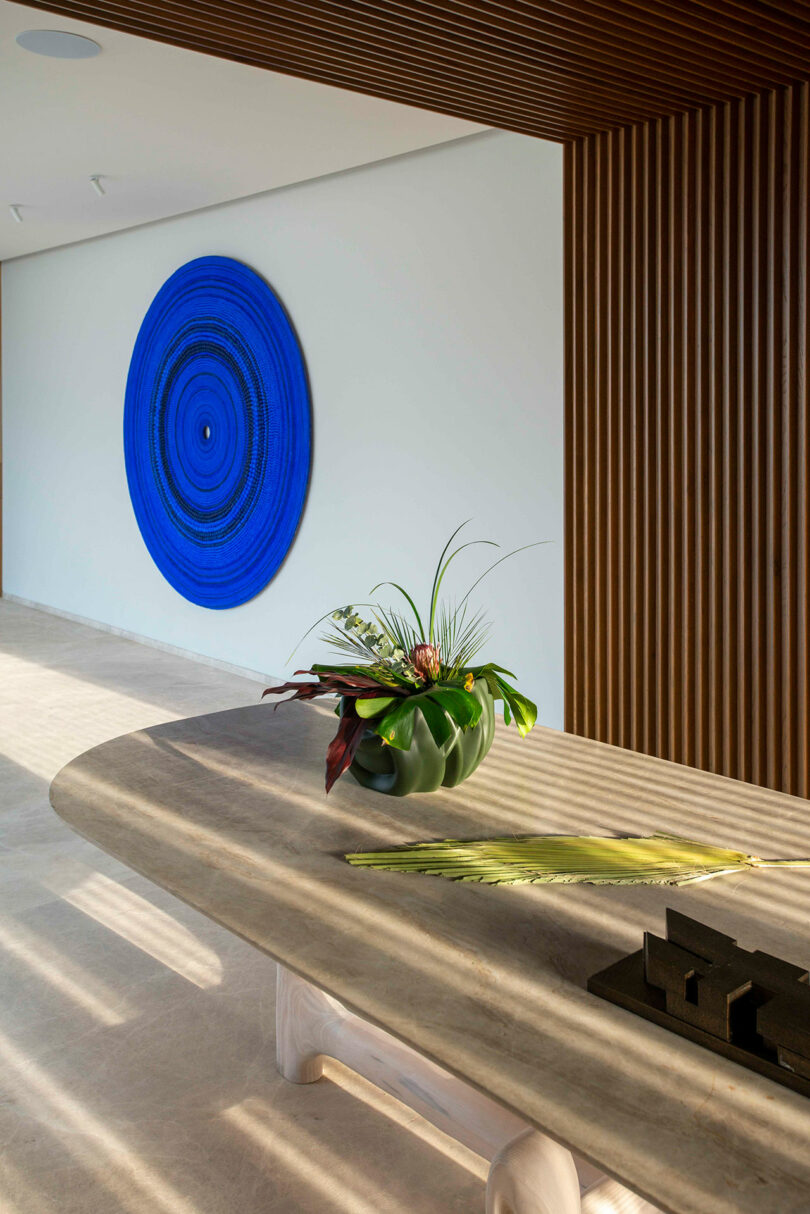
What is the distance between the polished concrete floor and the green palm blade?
784 mm

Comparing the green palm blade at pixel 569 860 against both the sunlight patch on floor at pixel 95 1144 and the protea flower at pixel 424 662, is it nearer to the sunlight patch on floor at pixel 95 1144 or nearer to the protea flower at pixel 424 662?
the protea flower at pixel 424 662

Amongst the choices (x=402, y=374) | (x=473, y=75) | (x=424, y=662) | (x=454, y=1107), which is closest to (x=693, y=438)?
(x=473, y=75)

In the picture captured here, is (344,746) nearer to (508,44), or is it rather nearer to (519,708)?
(519,708)

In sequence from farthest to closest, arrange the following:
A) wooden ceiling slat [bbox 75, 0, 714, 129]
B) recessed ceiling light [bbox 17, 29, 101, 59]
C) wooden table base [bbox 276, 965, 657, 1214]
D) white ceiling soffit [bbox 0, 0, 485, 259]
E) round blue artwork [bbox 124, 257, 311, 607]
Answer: round blue artwork [bbox 124, 257, 311, 607], white ceiling soffit [bbox 0, 0, 485, 259], recessed ceiling light [bbox 17, 29, 101, 59], wooden ceiling slat [bbox 75, 0, 714, 129], wooden table base [bbox 276, 965, 657, 1214]

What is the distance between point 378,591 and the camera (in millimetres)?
5199

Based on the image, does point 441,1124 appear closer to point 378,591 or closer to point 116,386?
point 378,591

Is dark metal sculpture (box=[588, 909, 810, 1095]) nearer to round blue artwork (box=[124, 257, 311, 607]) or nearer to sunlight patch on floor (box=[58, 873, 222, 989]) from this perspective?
sunlight patch on floor (box=[58, 873, 222, 989])

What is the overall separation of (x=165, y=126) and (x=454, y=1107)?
410cm

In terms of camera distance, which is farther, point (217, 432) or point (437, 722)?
point (217, 432)

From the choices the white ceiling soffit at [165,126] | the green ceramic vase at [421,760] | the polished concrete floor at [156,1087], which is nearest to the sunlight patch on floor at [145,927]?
the polished concrete floor at [156,1087]

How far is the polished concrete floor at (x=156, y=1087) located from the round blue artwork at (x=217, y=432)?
8.83 ft

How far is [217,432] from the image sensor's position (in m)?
6.31

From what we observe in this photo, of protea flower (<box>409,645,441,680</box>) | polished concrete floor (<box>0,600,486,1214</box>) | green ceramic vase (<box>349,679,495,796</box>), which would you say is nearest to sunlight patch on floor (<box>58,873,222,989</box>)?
polished concrete floor (<box>0,600,486,1214</box>)

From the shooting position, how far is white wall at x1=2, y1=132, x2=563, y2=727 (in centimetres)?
433
